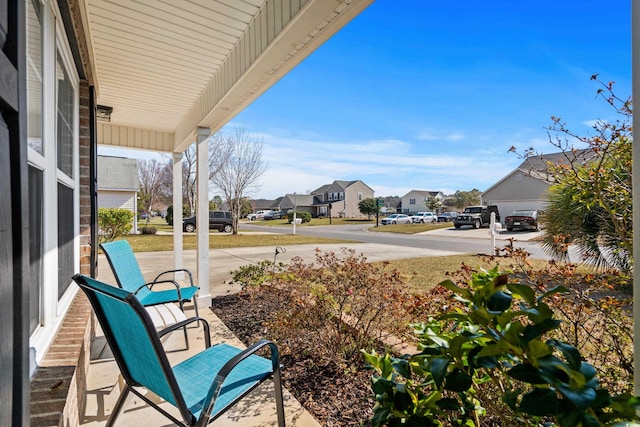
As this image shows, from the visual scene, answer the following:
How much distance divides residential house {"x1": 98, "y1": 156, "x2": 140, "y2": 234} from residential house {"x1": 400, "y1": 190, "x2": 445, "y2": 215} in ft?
131

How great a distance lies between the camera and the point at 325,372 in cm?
268

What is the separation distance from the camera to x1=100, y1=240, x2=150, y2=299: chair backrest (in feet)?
10.9

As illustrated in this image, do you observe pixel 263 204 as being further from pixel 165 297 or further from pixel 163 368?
pixel 163 368

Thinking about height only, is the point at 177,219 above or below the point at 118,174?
below

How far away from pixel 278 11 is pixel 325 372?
8.69 feet

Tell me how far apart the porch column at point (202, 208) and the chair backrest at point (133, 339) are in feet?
9.82

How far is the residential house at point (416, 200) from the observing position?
5161cm

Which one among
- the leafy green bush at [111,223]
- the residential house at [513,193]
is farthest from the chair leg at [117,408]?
the residential house at [513,193]

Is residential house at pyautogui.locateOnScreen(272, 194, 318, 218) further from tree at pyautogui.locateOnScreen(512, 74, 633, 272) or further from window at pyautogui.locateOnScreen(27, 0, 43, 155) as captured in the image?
window at pyautogui.locateOnScreen(27, 0, 43, 155)

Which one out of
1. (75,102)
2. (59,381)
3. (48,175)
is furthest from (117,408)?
(75,102)

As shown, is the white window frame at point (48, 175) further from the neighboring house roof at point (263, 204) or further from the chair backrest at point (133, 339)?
the neighboring house roof at point (263, 204)

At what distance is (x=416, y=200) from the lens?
5309 centimetres

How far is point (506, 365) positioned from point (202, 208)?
4353 mm

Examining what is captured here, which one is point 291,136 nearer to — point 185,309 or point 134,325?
point 185,309
